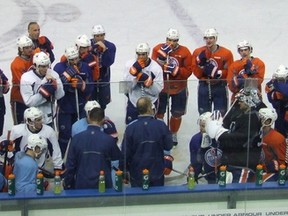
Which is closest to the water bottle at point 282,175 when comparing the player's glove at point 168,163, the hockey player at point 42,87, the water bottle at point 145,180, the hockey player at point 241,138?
the hockey player at point 241,138

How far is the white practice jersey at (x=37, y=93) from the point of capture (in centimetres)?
598

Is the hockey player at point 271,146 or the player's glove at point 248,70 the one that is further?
the player's glove at point 248,70

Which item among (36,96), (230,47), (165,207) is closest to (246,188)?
(165,207)

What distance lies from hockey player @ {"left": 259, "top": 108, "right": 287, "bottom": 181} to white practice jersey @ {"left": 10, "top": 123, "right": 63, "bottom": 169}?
1.26 meters

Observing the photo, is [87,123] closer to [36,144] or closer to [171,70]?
[36,144]

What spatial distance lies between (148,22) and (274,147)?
4.02 metres

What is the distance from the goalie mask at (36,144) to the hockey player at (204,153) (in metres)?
0.90

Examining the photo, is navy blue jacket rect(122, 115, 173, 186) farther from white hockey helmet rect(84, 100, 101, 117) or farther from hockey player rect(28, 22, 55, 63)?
hockey player rect(28, 22, 55, 63)

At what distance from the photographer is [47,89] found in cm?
599

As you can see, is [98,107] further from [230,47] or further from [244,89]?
[230,47]

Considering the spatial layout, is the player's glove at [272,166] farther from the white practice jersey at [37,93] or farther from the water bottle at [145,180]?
the white practice jersey at [37,93]

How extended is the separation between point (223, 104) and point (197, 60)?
4.11ft

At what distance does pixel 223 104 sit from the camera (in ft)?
19.6

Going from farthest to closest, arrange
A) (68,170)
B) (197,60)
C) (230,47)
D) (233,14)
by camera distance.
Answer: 1. (233,14)
2. (230,47)
3. (197,60)
4. (68,170)
